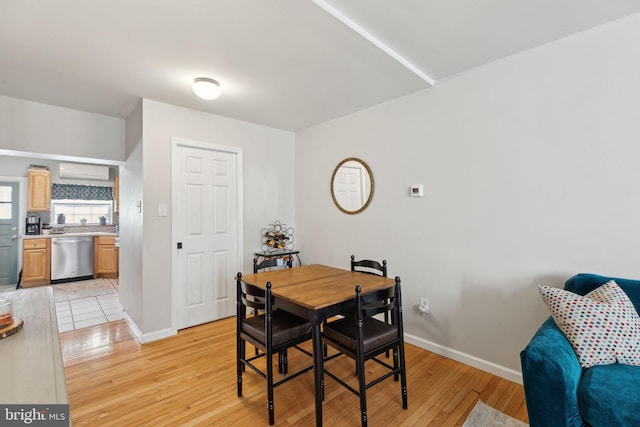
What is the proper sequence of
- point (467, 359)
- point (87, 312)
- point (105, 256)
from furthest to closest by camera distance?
1. point (105, 256)
2. point (87, 312)
3. point (467, 359)

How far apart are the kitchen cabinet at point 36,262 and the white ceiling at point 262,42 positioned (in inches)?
140

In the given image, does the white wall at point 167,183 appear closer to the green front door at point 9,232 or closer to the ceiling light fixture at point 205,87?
the ceiling light fixture at point 205,87

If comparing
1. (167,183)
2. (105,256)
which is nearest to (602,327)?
(167,183)

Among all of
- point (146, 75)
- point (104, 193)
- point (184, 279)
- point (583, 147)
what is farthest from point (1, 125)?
point (583, 147)

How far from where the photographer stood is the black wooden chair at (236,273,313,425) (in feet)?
6.08

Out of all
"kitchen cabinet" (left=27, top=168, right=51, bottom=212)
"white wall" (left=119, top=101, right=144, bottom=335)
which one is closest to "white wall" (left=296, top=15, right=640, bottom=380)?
"white wall" (left=119, top=101, right=144, bottom=335)

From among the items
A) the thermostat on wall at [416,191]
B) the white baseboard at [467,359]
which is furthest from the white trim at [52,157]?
the white baseboard at [467,359]

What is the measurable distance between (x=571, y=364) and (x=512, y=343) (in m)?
0.93

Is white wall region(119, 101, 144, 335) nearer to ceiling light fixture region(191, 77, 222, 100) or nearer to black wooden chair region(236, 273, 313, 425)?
ceiling light fixture region(191, 77, 222, 100)

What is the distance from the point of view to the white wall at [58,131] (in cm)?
290

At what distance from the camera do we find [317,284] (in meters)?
2.21

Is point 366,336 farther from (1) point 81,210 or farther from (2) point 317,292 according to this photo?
(1) point 81,210

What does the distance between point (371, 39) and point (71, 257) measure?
638cm

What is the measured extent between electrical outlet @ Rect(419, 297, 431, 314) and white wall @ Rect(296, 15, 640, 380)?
5cm
